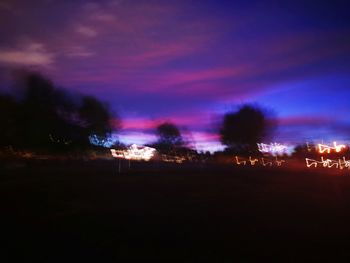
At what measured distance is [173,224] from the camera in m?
12.3

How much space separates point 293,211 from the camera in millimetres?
14078

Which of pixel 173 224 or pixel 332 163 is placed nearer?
Answer: pixel 173 224

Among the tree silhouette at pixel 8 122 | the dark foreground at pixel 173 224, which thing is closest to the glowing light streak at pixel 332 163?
the dark foreground at pixel 173 224

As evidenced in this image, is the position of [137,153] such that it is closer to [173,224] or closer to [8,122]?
[8,122]

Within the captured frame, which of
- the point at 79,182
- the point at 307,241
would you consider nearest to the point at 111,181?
the point at 79,182

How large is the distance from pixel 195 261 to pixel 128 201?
834cm

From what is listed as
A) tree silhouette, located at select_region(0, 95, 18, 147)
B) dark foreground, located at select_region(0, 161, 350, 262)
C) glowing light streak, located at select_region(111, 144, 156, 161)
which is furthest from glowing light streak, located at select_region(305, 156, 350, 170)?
tree silhouette, located at select_region(0, 95, 18, 147)

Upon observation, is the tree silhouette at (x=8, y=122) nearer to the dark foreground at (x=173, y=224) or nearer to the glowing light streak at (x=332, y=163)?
the dark foreground at (x=173, y=224)

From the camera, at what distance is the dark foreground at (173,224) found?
9.32m

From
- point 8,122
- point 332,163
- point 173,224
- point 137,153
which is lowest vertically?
point 173,224

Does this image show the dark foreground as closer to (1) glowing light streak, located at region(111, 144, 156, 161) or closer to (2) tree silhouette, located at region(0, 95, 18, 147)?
(2) tree silhouette, located at region(0, 95, 18, 147)

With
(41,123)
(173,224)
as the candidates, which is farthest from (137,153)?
(173,224)

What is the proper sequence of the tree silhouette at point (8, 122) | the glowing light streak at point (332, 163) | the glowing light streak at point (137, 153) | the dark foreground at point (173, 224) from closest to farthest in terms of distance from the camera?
the dark foreground at point (173, 224)
the tree silhouette at point (8, 122)
the glowing light streak at point (332, 163)
the glowing light streak at point (137, 153)

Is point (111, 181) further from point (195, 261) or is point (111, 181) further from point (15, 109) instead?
→ point (15, 109)
